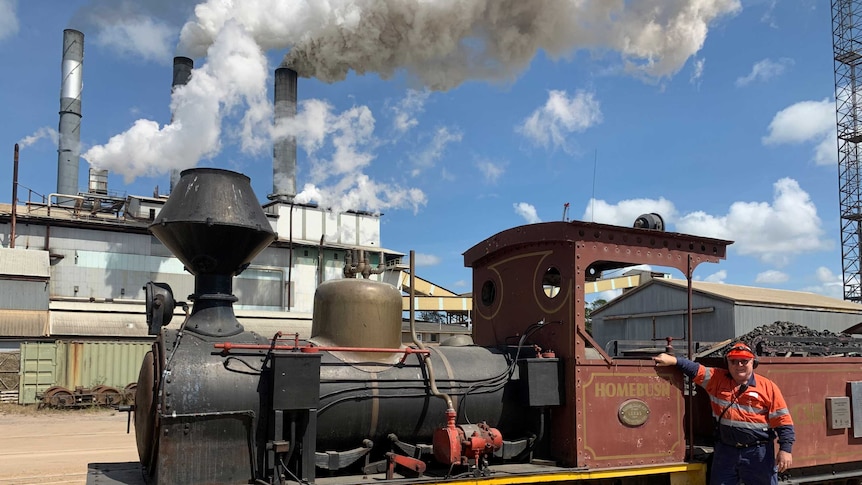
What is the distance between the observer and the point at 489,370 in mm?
6000

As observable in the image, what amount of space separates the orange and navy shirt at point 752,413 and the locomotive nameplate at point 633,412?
0.61 m

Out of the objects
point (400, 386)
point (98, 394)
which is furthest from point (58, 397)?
point (400, 386)

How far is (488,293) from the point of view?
7.12 metres

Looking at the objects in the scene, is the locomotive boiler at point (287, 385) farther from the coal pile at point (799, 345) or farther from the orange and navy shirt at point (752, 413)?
the coal pile at point (799, 345)

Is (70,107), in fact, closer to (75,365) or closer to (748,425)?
(75,365)

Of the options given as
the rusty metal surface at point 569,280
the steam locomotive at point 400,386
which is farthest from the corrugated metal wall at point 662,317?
the steam locomotive at point 400,386

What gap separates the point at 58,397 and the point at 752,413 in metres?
22.5

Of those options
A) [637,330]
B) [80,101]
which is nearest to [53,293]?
[80,101]

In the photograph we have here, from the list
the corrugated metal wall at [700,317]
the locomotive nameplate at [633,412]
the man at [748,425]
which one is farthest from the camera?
the corrugated metal wall at [700,317]

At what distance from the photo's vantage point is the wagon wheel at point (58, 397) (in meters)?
21.9

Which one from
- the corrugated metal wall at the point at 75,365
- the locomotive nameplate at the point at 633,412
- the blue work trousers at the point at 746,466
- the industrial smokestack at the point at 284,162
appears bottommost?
the corrugated metal wall at the point at 75,365

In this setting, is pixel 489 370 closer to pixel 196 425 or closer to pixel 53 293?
pixel 196 425

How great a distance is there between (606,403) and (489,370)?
1.06 meters

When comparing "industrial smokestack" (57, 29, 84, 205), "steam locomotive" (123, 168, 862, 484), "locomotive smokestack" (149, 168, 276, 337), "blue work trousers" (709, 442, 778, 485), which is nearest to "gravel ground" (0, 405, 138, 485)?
"locomotive smokestack" (149, 168, 276, 337)
